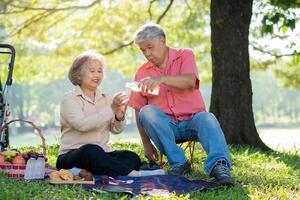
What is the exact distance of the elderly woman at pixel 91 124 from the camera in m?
4.16

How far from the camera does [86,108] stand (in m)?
4.35

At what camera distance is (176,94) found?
15.4 feet

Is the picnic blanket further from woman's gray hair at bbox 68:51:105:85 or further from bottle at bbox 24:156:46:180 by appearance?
woman's gray hair at bbox 68:51:105:85

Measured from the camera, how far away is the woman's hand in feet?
14.0

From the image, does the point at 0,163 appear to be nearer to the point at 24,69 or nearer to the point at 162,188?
the point at 162,188

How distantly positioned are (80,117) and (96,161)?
334mm

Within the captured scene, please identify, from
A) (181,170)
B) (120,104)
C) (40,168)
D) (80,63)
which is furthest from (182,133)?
(40,168)

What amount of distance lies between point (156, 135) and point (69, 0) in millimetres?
7184

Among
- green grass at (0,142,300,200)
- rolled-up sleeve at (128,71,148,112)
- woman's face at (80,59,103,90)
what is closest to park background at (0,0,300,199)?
green grass at (0,142,300,200)

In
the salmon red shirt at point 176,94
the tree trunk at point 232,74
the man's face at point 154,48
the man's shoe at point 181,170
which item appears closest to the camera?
the man's shoe at point 181,170

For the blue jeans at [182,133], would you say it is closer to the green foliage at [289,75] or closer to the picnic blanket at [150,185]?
the picnic blanket at [150,185]

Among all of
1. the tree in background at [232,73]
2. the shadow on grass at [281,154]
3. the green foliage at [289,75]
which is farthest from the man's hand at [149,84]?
the green foliage at [289,75]

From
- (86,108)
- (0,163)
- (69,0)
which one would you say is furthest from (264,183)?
(69,0)

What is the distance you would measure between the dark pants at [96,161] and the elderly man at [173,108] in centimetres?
34
